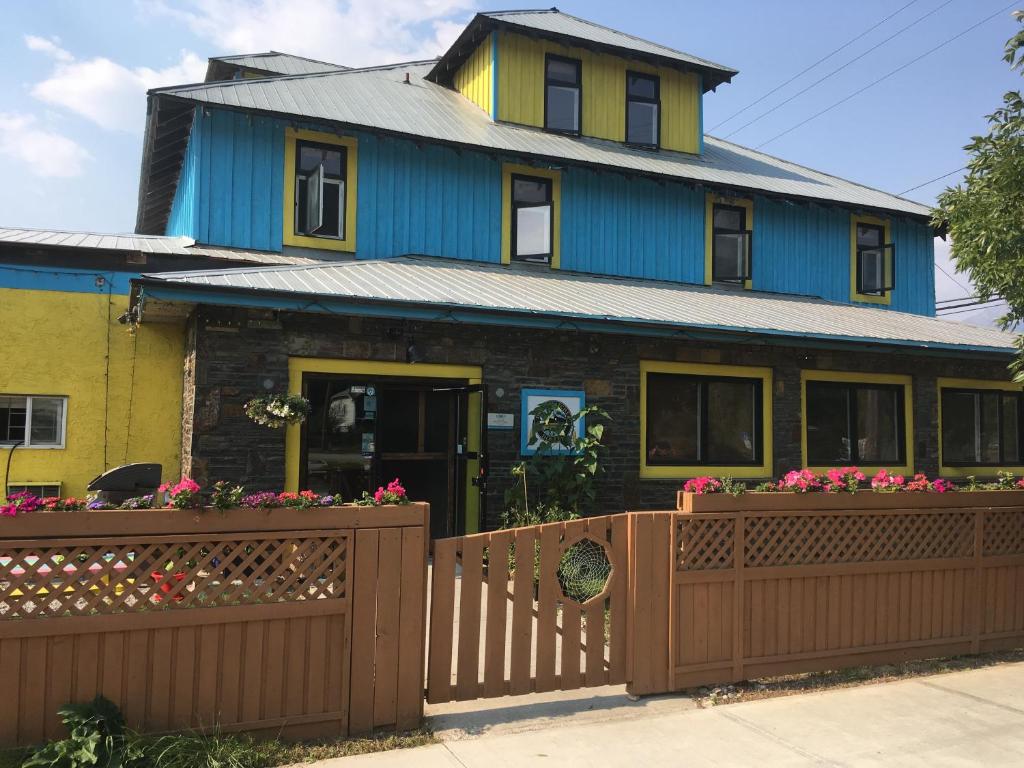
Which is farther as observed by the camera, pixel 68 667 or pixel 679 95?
pixel 679 95

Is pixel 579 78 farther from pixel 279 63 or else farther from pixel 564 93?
pixel 279 63

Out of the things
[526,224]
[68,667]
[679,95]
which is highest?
[679,95]

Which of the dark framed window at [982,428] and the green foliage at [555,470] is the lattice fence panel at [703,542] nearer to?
the green foliage at [555,470]

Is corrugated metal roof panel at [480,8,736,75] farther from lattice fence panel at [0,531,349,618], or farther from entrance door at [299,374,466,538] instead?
lattice fence panel at [0,531,349,618]

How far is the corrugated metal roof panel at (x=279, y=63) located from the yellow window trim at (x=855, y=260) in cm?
1045

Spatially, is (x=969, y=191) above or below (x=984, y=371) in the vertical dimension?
above

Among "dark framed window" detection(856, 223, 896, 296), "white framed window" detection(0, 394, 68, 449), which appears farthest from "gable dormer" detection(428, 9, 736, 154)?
"white framed window" detection(0, 394, 68, 449)

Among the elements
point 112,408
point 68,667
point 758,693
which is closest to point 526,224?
point 112,408

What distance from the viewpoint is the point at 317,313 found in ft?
27.8

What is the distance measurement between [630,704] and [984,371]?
10.9m

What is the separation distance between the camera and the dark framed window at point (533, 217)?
1234cm

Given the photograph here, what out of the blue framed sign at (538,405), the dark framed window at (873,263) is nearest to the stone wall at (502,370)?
the blue framed sign at (538,405)

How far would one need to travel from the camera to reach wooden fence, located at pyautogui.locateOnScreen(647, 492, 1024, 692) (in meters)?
5.16

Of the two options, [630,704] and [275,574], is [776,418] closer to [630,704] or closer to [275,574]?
[630,704]
